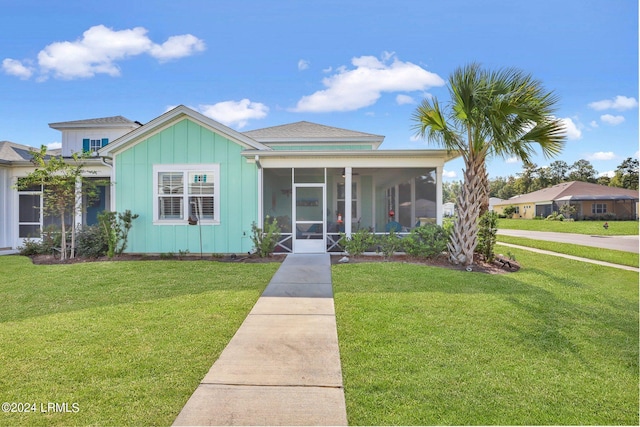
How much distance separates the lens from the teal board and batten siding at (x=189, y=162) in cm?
986

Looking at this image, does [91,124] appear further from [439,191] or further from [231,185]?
[439,191]

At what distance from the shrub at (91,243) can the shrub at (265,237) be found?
186 inches

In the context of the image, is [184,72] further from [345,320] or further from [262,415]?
[262,415]

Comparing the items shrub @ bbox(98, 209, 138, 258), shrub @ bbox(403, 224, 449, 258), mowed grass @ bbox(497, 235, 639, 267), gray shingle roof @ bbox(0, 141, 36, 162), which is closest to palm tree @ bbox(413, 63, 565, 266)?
shrub @ bbox(403, 224, 449, 258)

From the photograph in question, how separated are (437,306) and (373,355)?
6.87 ft

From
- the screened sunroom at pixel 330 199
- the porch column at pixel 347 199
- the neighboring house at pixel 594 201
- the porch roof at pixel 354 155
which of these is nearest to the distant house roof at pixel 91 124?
the porch roof at pixel 354 155

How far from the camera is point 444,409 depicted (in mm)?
2482

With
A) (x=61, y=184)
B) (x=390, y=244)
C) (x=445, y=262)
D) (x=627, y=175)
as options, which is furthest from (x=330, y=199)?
(x=627, y=175)

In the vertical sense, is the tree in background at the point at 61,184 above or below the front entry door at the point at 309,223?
above

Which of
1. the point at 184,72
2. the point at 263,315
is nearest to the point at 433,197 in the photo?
the point at 263,315

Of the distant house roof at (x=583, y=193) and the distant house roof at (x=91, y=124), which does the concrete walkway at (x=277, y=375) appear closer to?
the distant house roof at (x=91, y=124)

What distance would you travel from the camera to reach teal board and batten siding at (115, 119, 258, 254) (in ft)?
32.3

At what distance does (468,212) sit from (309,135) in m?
7.83

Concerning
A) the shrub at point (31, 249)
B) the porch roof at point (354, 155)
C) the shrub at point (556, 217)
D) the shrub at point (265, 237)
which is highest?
the porch roof at point (354, 155)
